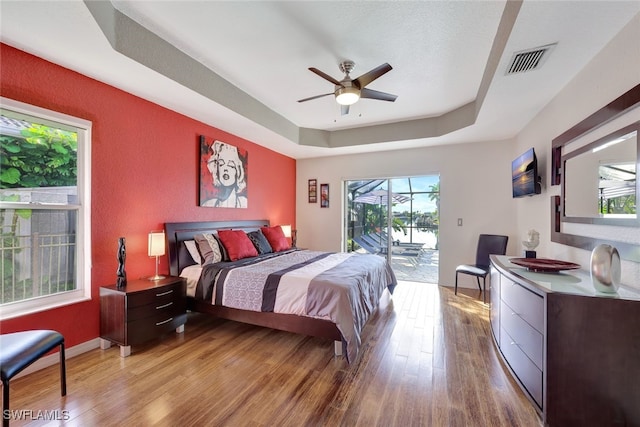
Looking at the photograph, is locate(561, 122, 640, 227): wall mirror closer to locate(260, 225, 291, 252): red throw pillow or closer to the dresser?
the dresser

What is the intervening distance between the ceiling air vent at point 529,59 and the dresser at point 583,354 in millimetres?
1699

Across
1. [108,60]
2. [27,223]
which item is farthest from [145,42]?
[27,223]

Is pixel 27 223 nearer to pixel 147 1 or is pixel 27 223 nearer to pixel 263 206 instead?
pixel 147 1

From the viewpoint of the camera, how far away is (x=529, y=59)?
2111 mm

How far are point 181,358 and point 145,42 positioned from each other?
2728 mm

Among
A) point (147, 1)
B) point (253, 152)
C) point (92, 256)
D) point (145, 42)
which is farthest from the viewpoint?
point (253, 152)

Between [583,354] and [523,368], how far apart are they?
0.48 metres

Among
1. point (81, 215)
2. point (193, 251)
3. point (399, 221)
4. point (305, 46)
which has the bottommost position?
point (193, 251)

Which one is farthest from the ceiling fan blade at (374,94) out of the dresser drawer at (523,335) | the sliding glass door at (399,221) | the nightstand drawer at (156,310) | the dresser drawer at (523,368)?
the nightstand drawer at (156,310)

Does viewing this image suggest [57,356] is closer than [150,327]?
Yes

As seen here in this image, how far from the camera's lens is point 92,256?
250 cm

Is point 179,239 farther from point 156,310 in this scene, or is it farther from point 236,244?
point 156,310

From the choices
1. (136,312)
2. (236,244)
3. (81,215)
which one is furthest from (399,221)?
(81,215)

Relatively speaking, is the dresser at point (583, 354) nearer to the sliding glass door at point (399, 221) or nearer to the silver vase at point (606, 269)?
the silver vase at point (606, 269)
